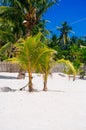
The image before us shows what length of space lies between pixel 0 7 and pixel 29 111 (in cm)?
1683

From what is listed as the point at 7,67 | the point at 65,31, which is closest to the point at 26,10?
the point at 7,67

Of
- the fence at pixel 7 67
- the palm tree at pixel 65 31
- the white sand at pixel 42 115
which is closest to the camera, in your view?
the white sand at pixel 42 115

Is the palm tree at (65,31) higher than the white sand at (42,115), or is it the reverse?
the palm tree at (65,31)

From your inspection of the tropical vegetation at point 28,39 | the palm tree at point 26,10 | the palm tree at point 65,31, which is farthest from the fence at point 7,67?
the palm tree at point 65,31

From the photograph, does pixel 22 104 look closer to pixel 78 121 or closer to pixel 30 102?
pixel 30 102

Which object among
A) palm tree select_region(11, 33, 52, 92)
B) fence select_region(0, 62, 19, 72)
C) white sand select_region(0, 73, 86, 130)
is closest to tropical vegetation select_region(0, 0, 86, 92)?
palm tree select_region(11, 33, 52, 92)

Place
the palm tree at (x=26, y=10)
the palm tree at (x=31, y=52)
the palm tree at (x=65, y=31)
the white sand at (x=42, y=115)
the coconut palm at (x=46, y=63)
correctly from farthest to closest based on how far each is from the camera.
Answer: the palm tree at (x=65, y=31)
the palm tree at (x=26, y=10)
the coconut palm at (x=46, y=63)
the palm tree at (x=31, y=52)
the white sand at (x=42, y=115)

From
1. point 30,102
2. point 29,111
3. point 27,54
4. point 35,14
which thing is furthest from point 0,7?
point 29,111

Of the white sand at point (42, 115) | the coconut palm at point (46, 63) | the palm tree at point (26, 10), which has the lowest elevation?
the white sand at point (42, 115)

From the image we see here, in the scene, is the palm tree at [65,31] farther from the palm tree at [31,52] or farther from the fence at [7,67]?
the palm tree at [31,52]

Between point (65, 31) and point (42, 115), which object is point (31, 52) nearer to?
point (42, 115)

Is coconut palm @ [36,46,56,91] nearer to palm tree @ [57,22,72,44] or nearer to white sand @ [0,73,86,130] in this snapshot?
white sand @ [0,73,86,130]

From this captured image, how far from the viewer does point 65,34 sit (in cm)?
6444

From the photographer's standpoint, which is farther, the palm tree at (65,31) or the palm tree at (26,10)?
the palm tree at (65,31)
